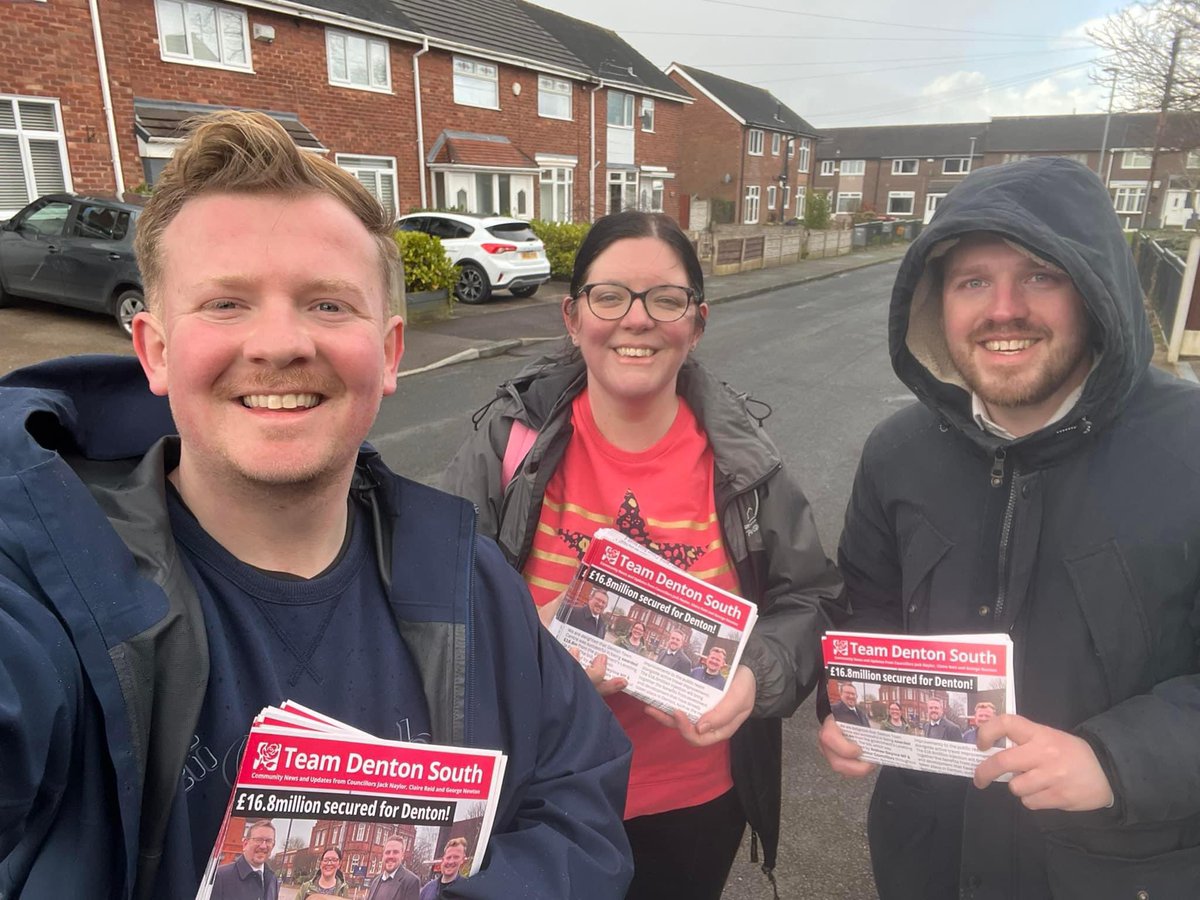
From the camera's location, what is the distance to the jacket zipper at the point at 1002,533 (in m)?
1.63

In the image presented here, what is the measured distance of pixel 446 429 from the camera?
746cm

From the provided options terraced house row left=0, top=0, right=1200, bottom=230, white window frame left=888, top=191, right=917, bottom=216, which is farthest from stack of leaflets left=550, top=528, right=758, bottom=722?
white window frame left=888, top=191, right=917, bottom=216

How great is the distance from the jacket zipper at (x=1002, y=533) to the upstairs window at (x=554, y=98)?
2616cm

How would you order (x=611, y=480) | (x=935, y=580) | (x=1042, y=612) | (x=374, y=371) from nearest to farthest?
1. (x=374, y=371)
2. (x=1042, y=612)
3. (x=935, y=580)
4. (x=611, y=480)

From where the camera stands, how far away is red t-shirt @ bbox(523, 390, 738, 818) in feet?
6.27

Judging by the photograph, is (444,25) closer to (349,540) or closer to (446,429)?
(446,429)

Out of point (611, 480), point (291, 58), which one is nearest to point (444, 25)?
point (291, 58)

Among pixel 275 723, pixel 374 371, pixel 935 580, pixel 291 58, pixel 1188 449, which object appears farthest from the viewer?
pixel 291 58

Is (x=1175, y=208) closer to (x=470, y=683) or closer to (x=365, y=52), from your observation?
(x=365, y=52)

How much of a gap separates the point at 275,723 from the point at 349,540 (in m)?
0.38

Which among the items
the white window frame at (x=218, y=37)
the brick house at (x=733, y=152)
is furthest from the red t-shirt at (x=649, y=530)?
the brick house at (x=733, y=152)

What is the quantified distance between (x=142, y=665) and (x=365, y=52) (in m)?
21.1

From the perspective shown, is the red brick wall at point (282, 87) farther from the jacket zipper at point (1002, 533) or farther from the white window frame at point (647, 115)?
the jacket zipper at point (1002, 533)

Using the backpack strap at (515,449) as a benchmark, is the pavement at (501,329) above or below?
below
